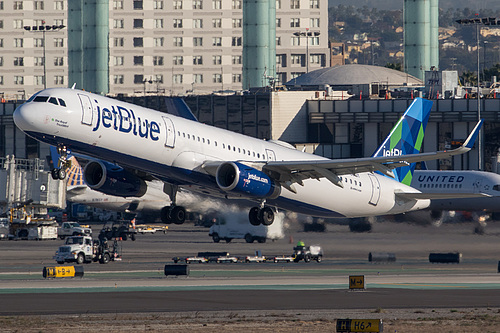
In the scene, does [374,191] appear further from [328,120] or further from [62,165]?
[328,120]

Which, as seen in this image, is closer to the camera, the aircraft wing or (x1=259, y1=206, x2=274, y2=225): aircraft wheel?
the aircraft wing

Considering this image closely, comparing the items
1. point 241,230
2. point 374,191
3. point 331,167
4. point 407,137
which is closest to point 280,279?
point 331,167

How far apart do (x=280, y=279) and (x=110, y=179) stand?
46.6 ft

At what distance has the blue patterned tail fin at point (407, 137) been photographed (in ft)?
252

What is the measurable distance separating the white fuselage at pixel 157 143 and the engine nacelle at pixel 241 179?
94 cm

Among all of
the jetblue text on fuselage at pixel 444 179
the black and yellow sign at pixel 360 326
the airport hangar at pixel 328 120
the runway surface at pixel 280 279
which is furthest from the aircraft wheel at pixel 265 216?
the airport hangar at pixel 328 120

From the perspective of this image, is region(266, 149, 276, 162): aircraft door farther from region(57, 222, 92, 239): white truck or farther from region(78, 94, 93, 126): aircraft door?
region(57, 222, 92, 239): white truck

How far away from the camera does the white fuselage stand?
175ft

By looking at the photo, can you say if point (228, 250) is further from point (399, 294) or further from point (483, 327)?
point (483, 327)

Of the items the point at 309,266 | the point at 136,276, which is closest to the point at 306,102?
the point at 309,266

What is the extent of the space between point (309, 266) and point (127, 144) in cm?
2819

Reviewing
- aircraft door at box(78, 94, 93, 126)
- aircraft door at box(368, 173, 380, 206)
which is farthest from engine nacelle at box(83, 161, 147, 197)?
aircraft door at box(368, 173, 380, 206)

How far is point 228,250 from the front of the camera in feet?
302

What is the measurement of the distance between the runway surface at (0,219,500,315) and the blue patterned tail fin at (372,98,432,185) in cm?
462
